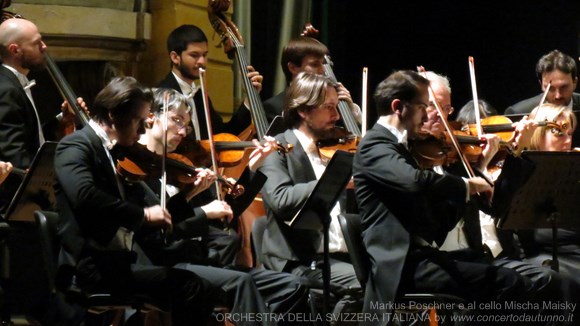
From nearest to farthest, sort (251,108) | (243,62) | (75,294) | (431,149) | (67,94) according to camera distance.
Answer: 1. (75,294)
2. (431,149)
3. (67,94)
4. (251,108)
5. (243,62)

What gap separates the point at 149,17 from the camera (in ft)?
20.9

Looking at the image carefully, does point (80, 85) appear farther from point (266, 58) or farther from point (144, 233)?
point (144, 233)

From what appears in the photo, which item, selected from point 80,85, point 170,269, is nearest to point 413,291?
point 170,269

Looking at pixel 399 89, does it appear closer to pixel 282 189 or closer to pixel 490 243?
pixel 282 189

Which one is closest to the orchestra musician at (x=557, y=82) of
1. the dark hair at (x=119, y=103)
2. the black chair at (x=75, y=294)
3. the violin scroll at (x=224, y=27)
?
the violin scroll at (x=224, y=27)

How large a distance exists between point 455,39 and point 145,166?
384cm

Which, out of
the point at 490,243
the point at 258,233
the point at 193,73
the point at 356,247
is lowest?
the point at 490,243

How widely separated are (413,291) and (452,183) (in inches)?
16.4

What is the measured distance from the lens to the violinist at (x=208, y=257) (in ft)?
13.7

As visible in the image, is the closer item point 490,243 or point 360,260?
point 360,260

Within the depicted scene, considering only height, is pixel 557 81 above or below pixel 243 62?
below

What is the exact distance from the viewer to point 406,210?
4.13 metres

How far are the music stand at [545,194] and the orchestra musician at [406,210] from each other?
0.26 m

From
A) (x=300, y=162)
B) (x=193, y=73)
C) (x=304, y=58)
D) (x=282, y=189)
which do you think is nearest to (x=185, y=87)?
(x=193, y=73)
